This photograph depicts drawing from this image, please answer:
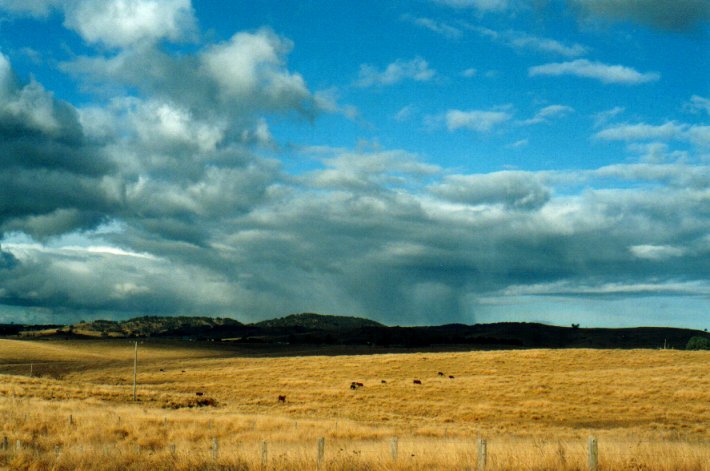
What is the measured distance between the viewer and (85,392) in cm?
5125

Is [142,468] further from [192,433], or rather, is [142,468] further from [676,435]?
[676,435]

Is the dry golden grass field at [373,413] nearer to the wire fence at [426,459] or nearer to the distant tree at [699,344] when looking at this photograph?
the wire fence at [426,459]

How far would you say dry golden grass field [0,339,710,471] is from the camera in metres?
17.5

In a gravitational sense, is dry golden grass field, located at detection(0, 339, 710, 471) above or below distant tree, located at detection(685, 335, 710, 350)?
below

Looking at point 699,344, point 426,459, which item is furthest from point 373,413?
point 699,344

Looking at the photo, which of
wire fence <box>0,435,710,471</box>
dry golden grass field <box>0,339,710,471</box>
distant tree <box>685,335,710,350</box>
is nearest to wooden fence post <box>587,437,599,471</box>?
wire fence <box>0,435,710,471</box>

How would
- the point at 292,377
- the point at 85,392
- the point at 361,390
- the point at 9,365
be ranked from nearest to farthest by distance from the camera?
1. the point at 85,392
2. the point at 361,390
3. the point at 292,377
4. the point at 9,365

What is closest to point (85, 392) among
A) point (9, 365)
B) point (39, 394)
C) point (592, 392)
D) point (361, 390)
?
point (39, 394)

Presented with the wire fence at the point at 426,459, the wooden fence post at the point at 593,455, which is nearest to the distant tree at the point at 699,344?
the wire fence at the point at 426,459

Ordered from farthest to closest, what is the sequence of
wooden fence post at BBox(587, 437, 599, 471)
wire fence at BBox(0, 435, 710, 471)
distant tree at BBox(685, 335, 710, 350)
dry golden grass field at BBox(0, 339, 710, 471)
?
1. distant tree at BBox(685, 335, 710, 350)
2. dry golden grass field at BBox(0, 339, 710, 471)
3. wire fence at BBox(0, 435, 710, 471)
4. wooden fence post at BBox(587, 437, 599, 471)

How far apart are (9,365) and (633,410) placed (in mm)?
90150

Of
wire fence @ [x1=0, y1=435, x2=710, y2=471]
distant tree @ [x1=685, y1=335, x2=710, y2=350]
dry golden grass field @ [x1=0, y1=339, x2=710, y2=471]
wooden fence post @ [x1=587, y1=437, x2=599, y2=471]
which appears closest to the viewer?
wooden fence post @ [x1=587, y1=437, x2=599, y2=471]

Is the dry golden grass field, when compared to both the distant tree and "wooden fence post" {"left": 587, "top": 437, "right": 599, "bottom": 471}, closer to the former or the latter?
"wooden fence post" {"left": 587, "top": 437, "right": 599, "bottom": 471}

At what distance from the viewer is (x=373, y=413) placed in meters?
45.6
